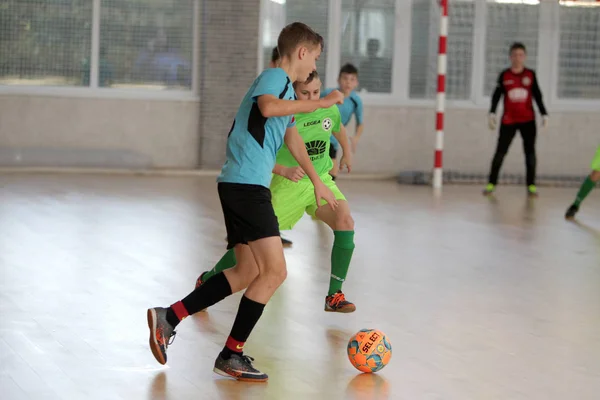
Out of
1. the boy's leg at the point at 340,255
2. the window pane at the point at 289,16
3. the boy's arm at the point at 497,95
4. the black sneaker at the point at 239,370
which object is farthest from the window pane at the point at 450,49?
the black sneaker at the point at 239,370

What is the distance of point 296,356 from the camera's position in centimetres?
452

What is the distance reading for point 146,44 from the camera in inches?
531

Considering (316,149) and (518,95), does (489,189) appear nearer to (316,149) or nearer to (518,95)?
(518,95)

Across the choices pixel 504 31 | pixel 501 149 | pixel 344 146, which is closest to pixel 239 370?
pixel 344 146

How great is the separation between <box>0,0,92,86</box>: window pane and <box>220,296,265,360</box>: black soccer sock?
388 inches

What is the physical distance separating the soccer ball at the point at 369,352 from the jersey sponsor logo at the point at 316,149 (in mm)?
1587

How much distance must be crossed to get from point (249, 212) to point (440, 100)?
28.3ft

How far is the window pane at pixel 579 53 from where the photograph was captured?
13.8 meters

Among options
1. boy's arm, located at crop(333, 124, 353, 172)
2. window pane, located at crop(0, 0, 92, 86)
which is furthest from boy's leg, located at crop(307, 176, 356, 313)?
window pane, located at crop(0, 0, 92, 86)

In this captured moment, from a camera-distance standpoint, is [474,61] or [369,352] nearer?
[369,352]

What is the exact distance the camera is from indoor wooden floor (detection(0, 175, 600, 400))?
411 centimetres

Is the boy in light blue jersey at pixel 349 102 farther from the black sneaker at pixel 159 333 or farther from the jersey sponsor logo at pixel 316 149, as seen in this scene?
the black sneaker at pixel 159 333

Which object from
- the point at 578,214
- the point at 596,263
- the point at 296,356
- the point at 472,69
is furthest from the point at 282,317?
the point at 472,69

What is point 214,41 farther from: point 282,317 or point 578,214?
point 282,317
